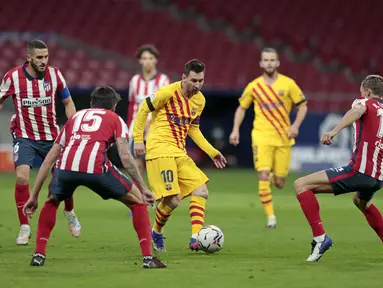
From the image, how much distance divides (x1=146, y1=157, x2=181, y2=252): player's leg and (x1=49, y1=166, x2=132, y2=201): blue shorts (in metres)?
1.59

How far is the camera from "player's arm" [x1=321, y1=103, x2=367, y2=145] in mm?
8227

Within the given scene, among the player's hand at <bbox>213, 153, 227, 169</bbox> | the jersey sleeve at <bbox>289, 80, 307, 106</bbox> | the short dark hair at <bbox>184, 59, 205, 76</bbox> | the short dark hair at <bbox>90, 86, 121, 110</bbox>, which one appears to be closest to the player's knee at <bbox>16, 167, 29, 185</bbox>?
the player's hand at <bbox>213, 153, 227, 169</bbox>

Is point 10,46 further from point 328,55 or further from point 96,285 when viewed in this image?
point 96,285

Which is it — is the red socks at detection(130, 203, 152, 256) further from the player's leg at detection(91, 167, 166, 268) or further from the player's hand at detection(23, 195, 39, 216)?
the player's hand at detection(23, 195, 39, 216)

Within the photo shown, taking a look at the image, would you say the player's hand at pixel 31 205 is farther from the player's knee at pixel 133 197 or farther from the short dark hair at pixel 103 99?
the short dark hair at pixel 103 99

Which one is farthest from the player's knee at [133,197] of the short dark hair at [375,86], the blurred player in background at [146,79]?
the blurred player in background at [146,79]

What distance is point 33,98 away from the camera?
10.3 metres

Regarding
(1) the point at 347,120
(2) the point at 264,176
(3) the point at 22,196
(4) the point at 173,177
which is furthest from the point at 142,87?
(1) the point at 347,120

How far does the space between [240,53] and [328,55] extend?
2.64 meters

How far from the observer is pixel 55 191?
7801 mm

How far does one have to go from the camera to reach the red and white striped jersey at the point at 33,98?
10227 millimetres

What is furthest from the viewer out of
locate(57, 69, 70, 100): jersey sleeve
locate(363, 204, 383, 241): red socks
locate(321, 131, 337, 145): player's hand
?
locate(57, 69, 70, 100): jersey sleeve

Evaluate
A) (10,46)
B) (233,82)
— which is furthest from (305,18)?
(10,46)

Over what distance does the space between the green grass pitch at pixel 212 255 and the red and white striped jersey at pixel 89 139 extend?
861 mm
